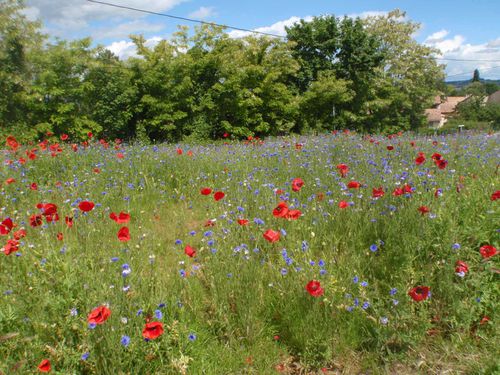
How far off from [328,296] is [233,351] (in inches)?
26.4

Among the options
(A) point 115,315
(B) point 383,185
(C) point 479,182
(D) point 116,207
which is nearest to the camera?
(A) point 115,315

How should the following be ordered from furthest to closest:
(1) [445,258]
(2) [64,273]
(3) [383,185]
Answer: (3) [383,185], (1) [445,258], (2) [64,273]

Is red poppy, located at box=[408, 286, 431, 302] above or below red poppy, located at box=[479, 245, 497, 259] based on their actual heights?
below

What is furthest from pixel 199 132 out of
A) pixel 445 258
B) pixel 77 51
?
pixel 445 258

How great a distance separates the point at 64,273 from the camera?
7.40 ft

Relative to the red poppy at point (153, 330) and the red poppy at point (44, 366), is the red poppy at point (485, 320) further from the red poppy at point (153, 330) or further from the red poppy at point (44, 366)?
the red poppy at point (44, 366)

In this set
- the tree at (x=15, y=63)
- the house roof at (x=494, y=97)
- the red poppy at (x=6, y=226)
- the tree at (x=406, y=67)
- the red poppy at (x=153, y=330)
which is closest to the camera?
the red poppy at (x=153, y=330)

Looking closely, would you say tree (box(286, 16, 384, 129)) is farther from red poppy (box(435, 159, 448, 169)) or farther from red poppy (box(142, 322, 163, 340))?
red poppy (box(142, 322, 163, 340))

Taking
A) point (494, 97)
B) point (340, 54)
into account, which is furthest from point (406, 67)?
point (494, 97)

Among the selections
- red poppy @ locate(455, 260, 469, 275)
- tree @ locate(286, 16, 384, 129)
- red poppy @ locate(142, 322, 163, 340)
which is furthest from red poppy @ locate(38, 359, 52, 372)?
tree @ locate(286, 16, 384, 129)

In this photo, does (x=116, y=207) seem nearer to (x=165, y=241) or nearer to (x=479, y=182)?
(x=165, y=241)

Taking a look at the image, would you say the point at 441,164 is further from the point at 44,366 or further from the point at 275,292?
the point at 44,366

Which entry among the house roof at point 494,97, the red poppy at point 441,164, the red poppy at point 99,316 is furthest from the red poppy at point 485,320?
the house roof at point 494,97

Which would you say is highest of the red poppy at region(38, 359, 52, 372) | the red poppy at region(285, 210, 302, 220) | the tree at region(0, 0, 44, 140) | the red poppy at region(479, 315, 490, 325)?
the tree at region(0, 0, 44, 140)
